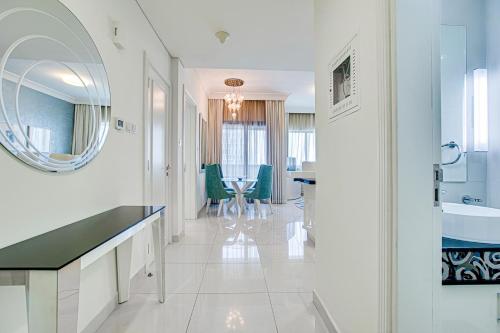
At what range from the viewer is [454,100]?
5.93ft

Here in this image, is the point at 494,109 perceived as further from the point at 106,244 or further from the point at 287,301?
the point at 106,244

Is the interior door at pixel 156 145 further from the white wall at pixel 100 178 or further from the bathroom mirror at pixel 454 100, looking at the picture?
the bathroom mirror at pixel 454 100

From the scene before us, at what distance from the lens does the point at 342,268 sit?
137 cm

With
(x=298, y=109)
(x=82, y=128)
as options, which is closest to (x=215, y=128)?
(x=298, y=109)

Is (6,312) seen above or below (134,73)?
below

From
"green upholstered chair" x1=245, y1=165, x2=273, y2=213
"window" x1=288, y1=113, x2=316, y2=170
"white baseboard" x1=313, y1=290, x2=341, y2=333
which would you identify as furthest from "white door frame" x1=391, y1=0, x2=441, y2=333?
"window" x1=288, y1=113, x2=316, y2=170

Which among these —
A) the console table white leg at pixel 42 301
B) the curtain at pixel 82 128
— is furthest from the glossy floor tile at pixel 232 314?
the curtain at pixel 82 128

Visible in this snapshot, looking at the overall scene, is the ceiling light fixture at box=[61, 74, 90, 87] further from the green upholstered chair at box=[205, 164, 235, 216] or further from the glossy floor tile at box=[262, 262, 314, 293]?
the green upholstered chair at box=[205, 164, 235, 216]

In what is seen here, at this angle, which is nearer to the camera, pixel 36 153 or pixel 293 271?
pixel 36 153

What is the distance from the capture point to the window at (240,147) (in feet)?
21.0

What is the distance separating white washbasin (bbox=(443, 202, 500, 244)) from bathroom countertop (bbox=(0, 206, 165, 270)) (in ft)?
5.36

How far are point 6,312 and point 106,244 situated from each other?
39 centimetres

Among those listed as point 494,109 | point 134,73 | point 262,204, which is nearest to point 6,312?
point 134,73

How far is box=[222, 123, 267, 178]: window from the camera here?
21.0ft
